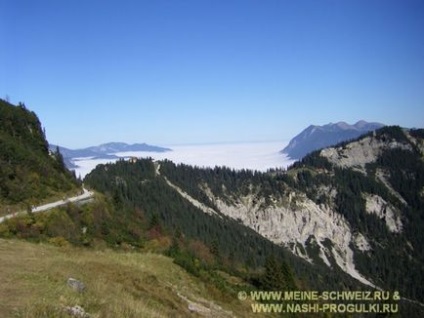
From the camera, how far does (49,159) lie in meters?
93.1

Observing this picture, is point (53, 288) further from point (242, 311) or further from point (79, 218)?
point (79, 218)

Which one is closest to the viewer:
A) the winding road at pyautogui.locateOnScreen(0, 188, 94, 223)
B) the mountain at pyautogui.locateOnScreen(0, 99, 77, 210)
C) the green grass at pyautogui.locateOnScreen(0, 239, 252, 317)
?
the green grass at pyautogui.locateOnScreen(0, 239, 252, 317)

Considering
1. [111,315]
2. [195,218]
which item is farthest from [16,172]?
[195,218]

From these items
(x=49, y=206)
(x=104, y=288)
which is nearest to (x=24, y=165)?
(x=49, y=206)

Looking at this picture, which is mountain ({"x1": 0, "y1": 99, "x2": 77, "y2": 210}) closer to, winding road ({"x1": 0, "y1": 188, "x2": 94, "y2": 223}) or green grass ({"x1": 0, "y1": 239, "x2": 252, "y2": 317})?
winding road ({"x1": 0, "y1": 188, "x2": 94, "y2": 223})

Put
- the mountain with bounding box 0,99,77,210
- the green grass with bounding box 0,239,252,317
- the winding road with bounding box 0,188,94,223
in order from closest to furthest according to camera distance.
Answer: the green grass with bounding box 0,239,252,317 < the winding road with bounding box 0,188,94,223 < the mountain with bounding box 0,99,77,210

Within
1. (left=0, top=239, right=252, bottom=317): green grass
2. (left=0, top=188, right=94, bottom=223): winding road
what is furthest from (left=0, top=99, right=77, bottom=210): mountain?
(left=0, top=239, right=252, bottom=317): green grass

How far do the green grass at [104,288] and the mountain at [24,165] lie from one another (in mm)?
32546

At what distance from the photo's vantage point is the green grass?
16.3 m

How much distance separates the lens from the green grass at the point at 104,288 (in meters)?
16.3

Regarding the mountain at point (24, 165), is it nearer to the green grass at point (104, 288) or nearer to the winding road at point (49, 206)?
the winding road at point (49, 206)

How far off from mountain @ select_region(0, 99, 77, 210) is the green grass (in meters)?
32.5

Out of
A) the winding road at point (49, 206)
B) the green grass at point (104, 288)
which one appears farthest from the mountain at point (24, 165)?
the green grass at point (104, 288)

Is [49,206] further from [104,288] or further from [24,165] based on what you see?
[104,288]
